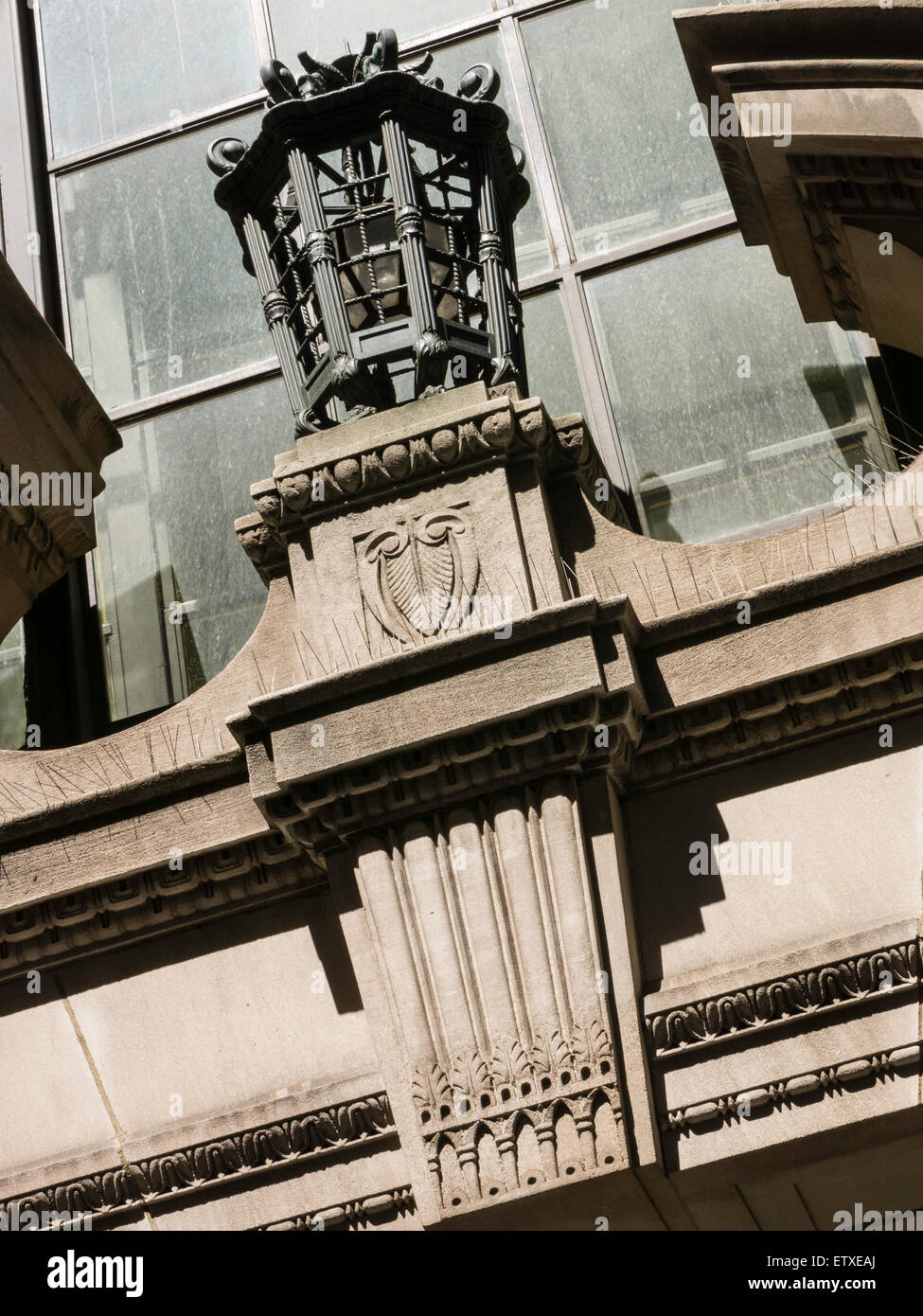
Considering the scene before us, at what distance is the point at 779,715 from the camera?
5.62m

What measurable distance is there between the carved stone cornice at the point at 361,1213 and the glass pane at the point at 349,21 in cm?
592

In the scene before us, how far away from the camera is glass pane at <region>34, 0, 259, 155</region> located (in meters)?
9.06

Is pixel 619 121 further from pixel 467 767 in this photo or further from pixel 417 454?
pixel 467 767

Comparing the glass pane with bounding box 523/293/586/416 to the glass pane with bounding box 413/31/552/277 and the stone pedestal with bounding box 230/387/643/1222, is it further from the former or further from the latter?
the stone pedestal with bounding box 230/387/643/1222

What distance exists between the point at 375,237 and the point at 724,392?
1.93 metres

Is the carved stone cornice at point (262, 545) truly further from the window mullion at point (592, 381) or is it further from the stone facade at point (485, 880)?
the window mullion at point (592, 381)

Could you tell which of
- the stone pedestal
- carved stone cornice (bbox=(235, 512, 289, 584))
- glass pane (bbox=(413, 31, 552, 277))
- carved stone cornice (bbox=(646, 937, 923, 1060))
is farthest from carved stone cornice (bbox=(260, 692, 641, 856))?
glass pane (bbox=(413, 31, 552, 277))

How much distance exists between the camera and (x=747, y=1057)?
525 cm

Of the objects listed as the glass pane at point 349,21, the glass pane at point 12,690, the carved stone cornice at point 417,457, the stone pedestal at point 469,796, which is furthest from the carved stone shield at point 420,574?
the glass pane at point 349,21

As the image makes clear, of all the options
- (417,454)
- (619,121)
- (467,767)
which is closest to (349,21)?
(619,121)

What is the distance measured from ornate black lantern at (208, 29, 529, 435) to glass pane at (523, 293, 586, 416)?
123 centimetres

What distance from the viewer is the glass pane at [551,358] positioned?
7.71m
